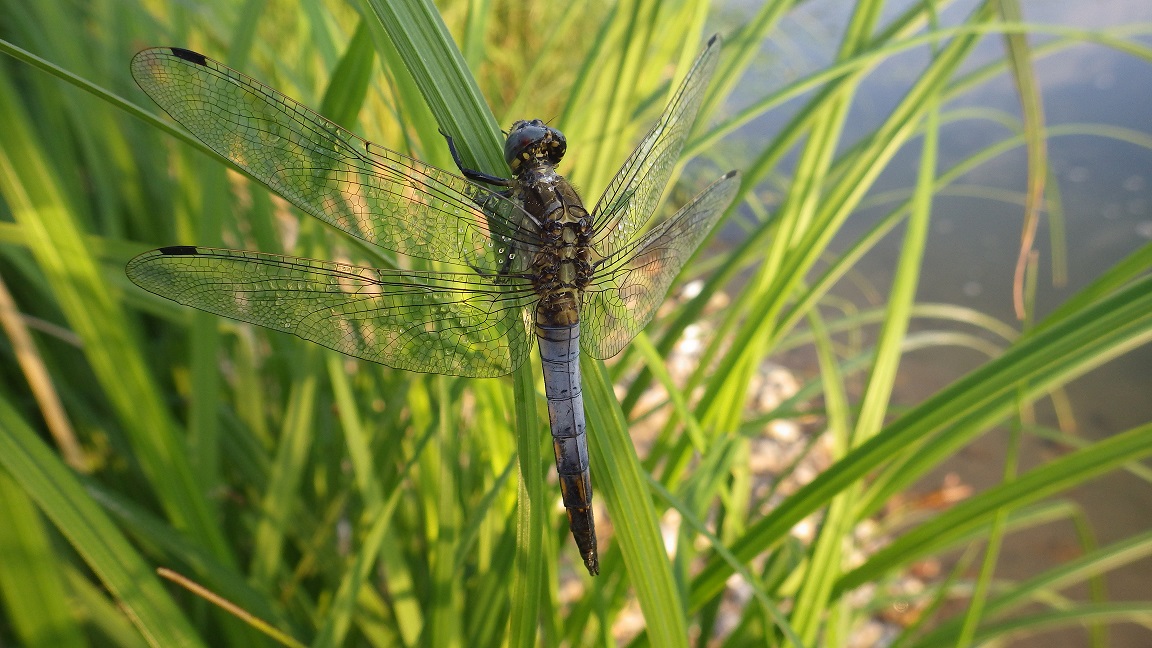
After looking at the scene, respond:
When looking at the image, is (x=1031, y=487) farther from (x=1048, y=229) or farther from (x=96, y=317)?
(x=1048, y=229)

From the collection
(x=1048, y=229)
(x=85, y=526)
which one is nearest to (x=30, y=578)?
(x=85, y=526)

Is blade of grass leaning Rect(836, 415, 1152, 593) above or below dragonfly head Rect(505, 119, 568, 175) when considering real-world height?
below

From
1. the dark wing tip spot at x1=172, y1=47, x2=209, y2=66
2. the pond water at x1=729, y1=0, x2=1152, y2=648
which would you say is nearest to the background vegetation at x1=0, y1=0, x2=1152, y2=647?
the dark wing tip spot at x1=172, y1=47, x2=209, y2=66

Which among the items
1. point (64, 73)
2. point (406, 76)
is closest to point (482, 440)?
point (406, 76)

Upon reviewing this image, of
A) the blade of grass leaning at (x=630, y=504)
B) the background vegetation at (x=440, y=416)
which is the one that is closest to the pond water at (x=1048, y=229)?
the background vegetation at (x=440, y=416)

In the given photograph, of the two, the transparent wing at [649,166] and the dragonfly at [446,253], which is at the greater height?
the transparent wing at [649,166]

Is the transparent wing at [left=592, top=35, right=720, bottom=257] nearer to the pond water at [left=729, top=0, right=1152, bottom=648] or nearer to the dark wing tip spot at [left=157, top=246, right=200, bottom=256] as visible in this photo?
the dark wing tip spot at [left=157, top=246, right=200, bottom=256]

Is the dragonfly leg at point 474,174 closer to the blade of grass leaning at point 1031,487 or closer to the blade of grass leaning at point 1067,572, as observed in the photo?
the blade of grass leaning at point 1031,487
